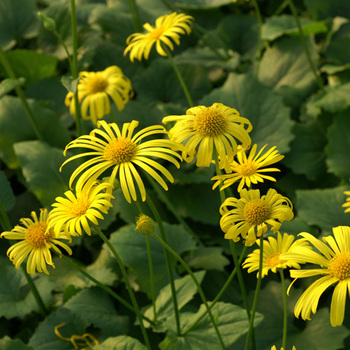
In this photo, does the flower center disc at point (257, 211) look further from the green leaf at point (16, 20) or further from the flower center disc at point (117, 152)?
the green leaf at point (16, 20)

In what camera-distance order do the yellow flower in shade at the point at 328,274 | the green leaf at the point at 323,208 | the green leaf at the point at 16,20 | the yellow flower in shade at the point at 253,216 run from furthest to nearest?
the green leaf at the point at 16,20
the green leaf at the point at 323,208
the yellow flower in shade at the point at 253,216
the yellow flower in shade at the point at 328,274

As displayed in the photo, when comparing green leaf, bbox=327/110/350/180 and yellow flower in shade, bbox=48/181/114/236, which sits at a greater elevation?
yellow flower in shade, bbox=48/181/114/236

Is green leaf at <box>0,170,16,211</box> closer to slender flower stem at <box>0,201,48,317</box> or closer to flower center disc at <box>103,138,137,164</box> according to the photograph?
slender flower stem at <box>0,201,48,317</box>

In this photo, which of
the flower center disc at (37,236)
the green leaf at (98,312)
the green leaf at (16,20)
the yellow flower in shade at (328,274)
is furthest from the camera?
the green leaf at (16,20)

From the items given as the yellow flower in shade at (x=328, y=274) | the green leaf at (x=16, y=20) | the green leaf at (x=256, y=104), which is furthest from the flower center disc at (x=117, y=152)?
the green leaf at (x=16, y=20)

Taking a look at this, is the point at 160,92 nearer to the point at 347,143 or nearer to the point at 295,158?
the point at 295,158

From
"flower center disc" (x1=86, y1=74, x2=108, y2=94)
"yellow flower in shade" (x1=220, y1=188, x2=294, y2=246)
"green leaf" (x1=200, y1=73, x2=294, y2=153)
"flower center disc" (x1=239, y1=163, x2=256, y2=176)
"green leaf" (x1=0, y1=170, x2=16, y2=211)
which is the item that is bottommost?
"green leaf" (x1=200, y1=73, x2=294, y2=153)

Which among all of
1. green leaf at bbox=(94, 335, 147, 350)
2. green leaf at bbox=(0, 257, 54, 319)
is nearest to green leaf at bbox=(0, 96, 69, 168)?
green leaf at bbox=(0, 257, 54, 319)
